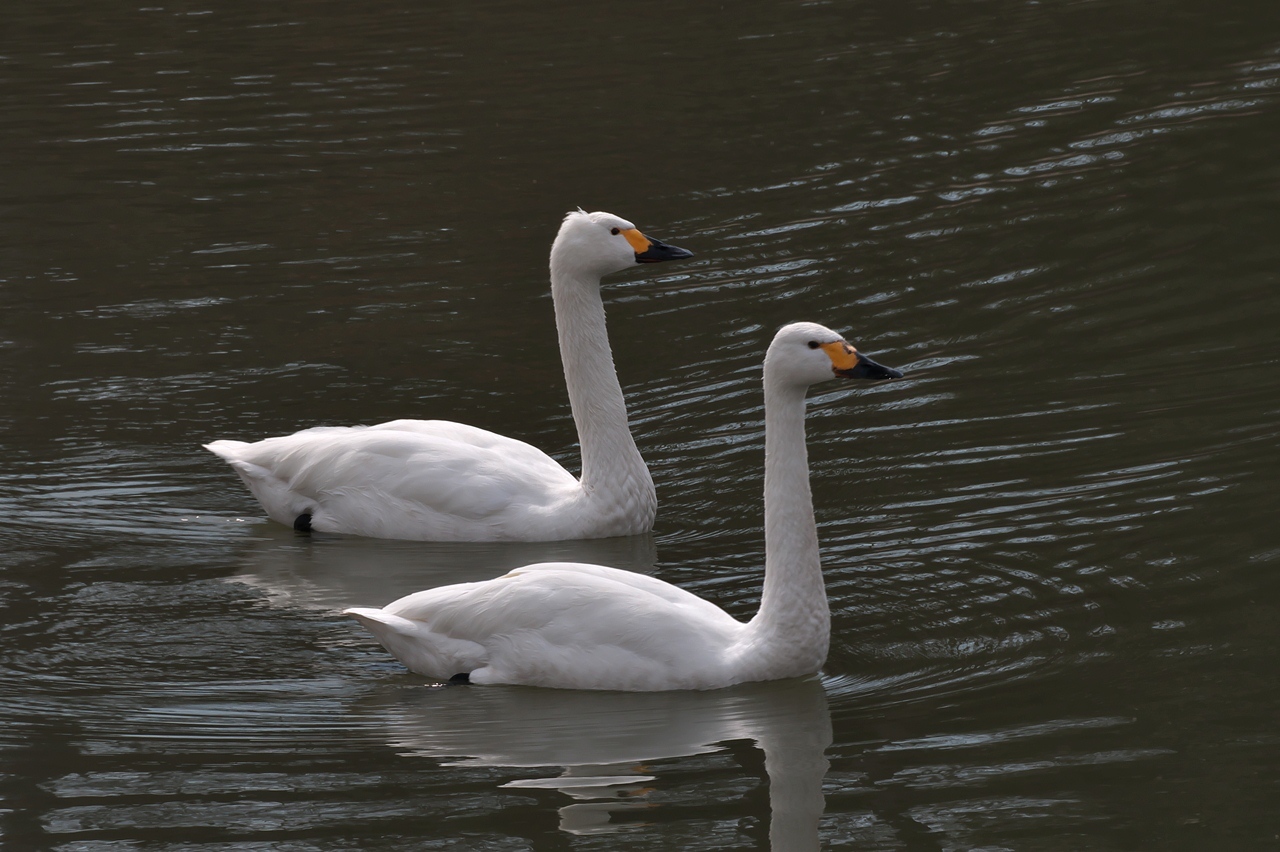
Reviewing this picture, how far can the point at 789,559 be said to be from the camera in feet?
25.7

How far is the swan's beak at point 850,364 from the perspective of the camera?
785cm

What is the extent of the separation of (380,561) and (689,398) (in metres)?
2.62

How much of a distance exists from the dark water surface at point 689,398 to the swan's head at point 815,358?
1212 millimetres

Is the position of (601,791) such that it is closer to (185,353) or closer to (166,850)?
(166,850)

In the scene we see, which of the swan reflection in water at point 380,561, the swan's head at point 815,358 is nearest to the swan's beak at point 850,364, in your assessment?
Answer: the swan's head at point 815,358

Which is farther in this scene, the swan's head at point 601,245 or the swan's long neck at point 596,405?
the swan's head at point 601,245

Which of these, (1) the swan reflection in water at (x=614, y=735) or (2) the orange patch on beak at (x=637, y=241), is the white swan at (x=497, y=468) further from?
(1) the swan reflection in water at (x=614, y=735)

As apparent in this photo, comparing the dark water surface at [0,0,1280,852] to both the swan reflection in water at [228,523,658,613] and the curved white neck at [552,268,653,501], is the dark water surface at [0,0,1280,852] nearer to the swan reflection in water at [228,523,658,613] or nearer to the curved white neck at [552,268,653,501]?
the swan reflection in water at [228,523,658,613]

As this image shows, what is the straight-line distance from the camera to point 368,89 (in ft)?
67.3

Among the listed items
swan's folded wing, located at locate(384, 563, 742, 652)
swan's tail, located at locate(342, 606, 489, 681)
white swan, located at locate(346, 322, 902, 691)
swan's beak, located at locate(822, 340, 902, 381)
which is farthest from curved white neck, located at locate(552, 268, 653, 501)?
swan's beak, located at locate(822, 340, 902, 381)

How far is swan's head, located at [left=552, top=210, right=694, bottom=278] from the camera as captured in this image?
10.5 m

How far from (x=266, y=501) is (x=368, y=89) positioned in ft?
35.0

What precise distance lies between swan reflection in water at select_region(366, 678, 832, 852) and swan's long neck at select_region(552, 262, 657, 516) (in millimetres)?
2366

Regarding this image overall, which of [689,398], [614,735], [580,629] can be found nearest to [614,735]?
A: [614,735]
